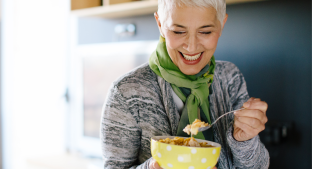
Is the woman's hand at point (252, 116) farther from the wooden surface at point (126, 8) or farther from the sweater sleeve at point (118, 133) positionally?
the wooden surface at point (126, 8)

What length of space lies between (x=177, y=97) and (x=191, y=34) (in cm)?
28

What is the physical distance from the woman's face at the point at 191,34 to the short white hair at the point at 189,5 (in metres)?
0.01

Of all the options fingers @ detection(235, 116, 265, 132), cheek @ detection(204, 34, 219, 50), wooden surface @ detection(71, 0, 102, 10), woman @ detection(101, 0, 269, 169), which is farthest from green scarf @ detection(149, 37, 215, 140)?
wooden surface @ detection(71, 0, 102, 10)

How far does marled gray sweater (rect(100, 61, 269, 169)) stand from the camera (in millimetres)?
1016

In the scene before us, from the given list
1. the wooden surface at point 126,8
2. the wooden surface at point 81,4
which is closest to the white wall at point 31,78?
the wooden surface at point 81,4

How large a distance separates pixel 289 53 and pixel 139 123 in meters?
0.84

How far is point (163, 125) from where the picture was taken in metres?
1.05

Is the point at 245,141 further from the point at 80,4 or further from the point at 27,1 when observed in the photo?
the point at 27,1

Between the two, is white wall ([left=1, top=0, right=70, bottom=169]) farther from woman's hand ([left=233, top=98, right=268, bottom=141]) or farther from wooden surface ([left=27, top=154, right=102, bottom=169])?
woman's hand ([left=233, top=98, right=268, bottom=141])

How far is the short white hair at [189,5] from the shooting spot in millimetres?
884

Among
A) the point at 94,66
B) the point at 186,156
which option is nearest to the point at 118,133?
the point at 186,156

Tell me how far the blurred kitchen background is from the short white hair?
1.95ft

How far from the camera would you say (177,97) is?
1.09 meters

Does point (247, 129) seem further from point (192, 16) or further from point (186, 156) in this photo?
point (192, 16)
